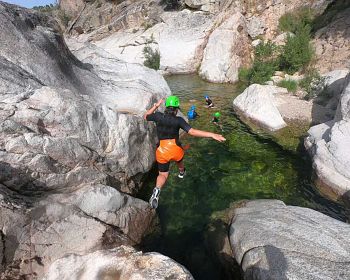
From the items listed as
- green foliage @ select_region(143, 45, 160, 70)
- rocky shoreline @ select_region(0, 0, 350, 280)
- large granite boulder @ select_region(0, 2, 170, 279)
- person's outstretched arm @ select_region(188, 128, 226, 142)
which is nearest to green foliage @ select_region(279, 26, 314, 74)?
rocky shoreline @ select_region(0, 0, 350, 280)

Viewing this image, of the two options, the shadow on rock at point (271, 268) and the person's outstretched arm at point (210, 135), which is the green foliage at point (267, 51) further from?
the shadow on rock at point (271, 268)

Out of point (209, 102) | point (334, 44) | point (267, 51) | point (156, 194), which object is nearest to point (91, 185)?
point (156, 194)

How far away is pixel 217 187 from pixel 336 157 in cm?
500

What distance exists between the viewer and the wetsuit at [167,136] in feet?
31.1

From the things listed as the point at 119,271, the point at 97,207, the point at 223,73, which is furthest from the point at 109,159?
the point at 223,73

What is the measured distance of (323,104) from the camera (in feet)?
65.8

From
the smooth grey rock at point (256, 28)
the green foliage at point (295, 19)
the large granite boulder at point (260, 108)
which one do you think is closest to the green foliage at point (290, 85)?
the large granite boulder at point (260, 108)

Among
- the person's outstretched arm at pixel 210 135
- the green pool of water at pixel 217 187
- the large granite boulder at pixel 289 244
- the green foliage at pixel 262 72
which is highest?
the person's outstretched arm at pixel 210 135

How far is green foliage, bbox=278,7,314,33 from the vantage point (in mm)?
34778

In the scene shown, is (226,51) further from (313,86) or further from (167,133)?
(167,133)

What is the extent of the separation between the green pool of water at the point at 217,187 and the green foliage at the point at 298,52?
14.5 m

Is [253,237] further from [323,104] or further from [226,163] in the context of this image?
[323,104]

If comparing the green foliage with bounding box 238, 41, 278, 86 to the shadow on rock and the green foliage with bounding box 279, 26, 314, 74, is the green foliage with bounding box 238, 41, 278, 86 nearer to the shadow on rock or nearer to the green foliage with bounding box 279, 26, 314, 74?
the green foliage with bounding box 279, 26, 314, 74

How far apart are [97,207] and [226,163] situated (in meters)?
7.94
